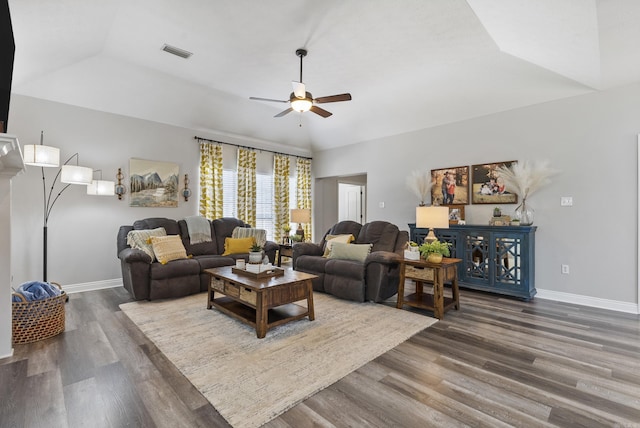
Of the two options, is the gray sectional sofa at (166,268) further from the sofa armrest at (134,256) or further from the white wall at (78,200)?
the white wall at (78,200)

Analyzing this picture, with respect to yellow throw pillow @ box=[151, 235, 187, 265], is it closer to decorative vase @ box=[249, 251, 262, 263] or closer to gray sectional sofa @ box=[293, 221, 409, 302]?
decorative vase @ box=[249, 251, 262, 263]

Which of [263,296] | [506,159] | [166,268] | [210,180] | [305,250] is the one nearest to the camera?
[263,296]

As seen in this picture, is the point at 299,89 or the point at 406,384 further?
the point at 299,89

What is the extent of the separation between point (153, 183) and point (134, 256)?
1.85 metres

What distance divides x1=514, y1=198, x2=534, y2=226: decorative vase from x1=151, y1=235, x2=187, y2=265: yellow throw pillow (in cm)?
487

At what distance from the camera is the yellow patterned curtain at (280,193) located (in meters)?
6.98

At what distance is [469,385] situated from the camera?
2.07 meters

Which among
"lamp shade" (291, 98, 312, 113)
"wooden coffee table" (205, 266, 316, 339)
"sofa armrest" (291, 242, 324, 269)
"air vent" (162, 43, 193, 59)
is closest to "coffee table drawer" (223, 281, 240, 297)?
"wooden coffee table" (205, 266, 316, 339)

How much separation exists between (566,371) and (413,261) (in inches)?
65.0

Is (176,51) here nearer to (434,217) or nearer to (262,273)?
Result: (262,273)

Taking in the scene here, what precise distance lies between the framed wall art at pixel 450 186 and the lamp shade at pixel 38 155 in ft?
17.8

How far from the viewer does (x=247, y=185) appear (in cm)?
647

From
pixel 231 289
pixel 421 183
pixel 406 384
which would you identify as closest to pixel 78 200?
pixel 231 289

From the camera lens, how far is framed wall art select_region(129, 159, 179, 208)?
199 inches
